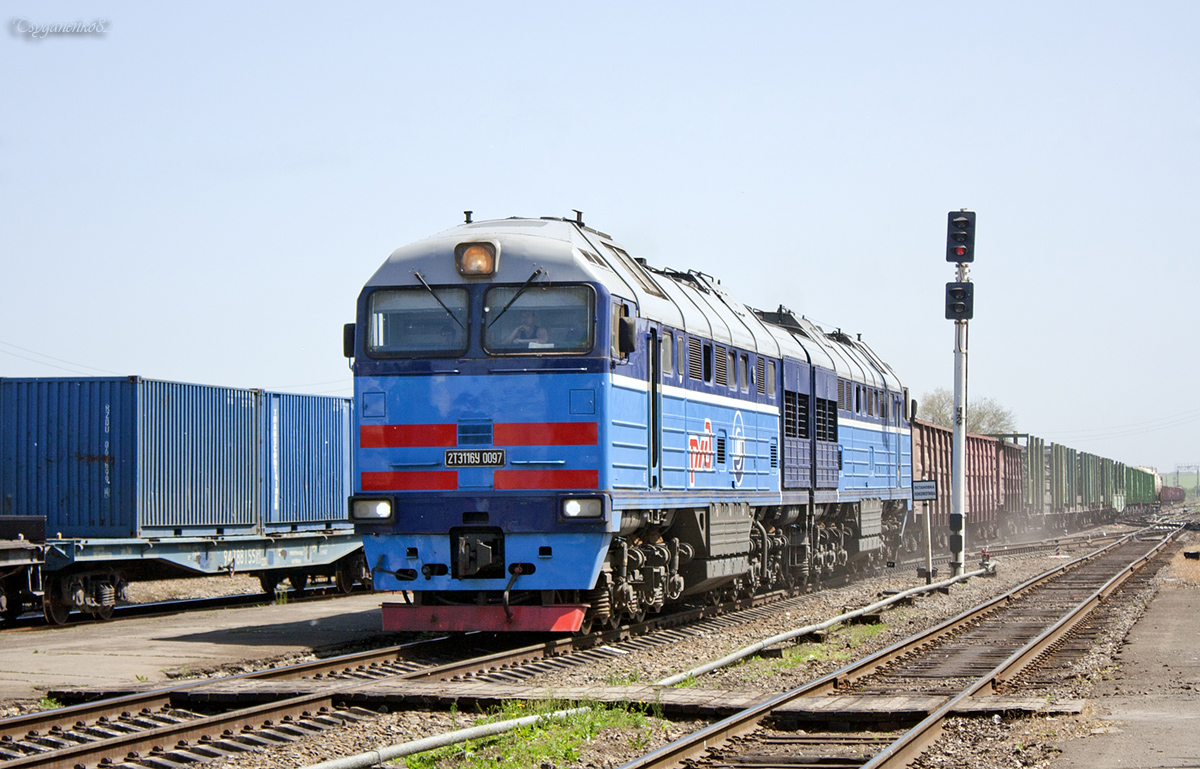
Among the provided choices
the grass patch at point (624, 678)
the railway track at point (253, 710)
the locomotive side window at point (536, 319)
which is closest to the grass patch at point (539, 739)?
the railway track at point (253, 710)

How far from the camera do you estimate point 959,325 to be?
26344 millimetres

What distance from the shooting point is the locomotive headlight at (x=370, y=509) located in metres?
13.1

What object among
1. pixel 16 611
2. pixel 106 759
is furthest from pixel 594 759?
pixel 16 611

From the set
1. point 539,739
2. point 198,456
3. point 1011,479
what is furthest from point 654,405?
point 1011,479

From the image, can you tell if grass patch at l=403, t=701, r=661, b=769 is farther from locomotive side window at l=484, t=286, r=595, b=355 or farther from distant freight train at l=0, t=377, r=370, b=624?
distant freight train at l=0, t=377, r=370, b=624

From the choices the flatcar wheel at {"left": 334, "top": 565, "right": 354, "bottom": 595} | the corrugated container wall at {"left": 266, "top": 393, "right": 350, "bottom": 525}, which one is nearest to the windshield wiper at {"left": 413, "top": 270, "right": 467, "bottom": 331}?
the corrugated container wall at {"left": 266, "top": 393, "right": 350, "bottom": 525}

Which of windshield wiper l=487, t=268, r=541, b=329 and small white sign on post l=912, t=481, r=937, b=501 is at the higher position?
windshield wiper l=487, t=268, r=541, b=329

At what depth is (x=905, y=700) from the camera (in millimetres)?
10234

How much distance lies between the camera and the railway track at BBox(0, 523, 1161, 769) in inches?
328

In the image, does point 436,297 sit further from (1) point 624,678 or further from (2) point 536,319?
(1) point 624,678

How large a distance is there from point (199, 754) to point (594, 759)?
2.45m

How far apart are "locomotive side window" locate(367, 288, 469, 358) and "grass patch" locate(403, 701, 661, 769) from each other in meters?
4.50

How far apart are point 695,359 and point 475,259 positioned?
11.2ft

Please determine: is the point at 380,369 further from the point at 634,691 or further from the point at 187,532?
the point at 187,532
